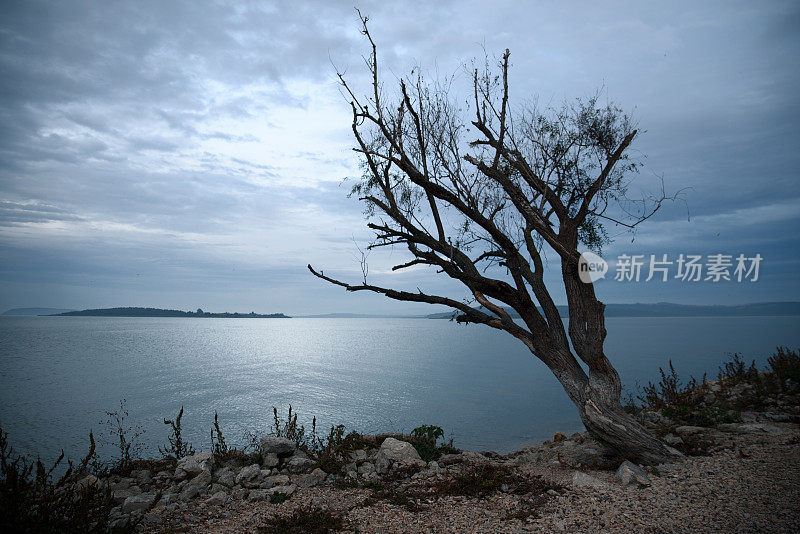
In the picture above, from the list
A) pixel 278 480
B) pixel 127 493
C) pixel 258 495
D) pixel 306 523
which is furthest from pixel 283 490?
pixel 127 493

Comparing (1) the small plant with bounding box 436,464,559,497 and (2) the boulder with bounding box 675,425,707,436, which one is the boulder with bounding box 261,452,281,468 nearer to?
(1) the small plant with bounding box 436,464,559,497

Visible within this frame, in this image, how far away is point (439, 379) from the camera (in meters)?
32.0

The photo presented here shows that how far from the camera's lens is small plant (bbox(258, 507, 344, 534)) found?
508 centimetres

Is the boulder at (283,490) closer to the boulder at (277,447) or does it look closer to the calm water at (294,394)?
the boulder at (277,447)

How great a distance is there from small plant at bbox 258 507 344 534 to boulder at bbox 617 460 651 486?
4.32 m

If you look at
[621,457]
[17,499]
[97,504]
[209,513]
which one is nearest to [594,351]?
[621,457]

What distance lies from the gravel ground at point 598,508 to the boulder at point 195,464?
1784 millimetres

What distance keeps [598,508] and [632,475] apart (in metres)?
1.31

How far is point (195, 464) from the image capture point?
25.2ft

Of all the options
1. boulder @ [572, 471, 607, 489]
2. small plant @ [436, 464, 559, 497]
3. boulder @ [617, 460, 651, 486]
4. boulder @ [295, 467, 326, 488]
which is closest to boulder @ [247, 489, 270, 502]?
boulder @ [295, 467, 326, 488]

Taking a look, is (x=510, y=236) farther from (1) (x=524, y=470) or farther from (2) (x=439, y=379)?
(2) (x=439, y=379)

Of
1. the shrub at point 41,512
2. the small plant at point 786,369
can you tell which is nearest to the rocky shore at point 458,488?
the shrub at point 41,512

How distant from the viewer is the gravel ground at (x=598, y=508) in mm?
5055

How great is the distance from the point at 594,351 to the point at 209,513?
6995 mm
